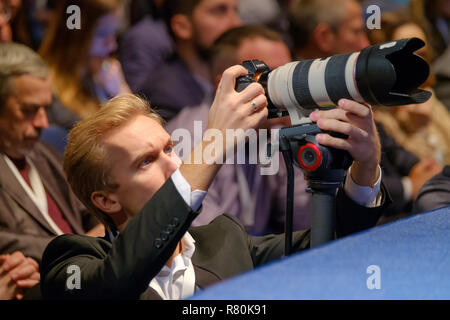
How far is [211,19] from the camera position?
2.58 metres

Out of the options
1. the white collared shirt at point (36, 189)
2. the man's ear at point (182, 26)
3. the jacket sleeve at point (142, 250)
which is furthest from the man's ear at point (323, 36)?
the jacket sleeve at point (142, 250)

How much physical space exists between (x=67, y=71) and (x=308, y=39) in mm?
863

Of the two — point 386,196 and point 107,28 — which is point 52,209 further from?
point 386,196

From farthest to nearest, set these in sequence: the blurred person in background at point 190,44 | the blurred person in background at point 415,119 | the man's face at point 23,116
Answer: the blurred person in background at point 415,119 → the blurred person in background at point 190,44 → the man's face at point 23,116

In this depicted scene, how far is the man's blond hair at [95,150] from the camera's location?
1312 mm

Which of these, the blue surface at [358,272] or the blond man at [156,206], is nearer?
the blue surface at [358,272]

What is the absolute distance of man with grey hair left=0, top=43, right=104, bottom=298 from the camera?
194cm

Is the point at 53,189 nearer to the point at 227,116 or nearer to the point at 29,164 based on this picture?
the point at 29,164

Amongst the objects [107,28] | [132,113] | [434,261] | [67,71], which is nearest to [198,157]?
[132,113]

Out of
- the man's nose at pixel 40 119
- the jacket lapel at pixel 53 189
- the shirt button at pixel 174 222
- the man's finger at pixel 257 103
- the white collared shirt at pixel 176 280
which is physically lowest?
the jacket lapel at pixel 53 189

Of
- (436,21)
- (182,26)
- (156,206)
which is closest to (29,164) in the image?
(182,26)

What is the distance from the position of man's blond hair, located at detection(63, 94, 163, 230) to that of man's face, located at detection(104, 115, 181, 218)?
12 mm

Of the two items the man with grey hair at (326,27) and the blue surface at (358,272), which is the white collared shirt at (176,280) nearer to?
the blue surface at (358,272)

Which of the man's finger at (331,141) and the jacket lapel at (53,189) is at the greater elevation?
the man's finger at (331,141)
